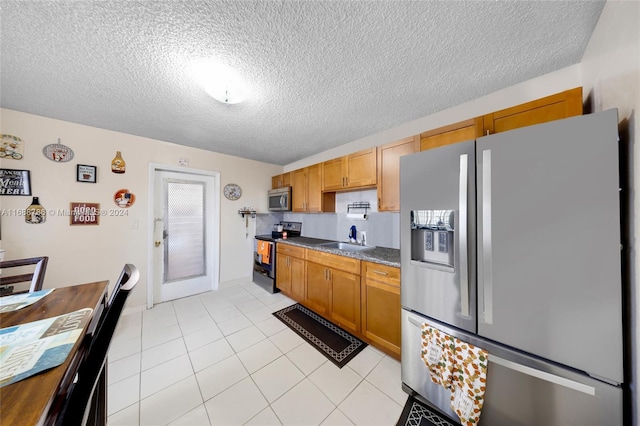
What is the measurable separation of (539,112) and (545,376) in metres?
1.56

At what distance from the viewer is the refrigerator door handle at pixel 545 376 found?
2.95ft

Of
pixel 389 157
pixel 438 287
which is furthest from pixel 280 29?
pixel 438 287

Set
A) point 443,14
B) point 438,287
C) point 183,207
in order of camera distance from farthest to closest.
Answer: point 183,207 < point 438,287 < point 443,14

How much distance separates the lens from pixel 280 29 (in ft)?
3.77

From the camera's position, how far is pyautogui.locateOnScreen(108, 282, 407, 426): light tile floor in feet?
4.30

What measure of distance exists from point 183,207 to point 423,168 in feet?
10.8

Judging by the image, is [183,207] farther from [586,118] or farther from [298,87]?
[586,118]

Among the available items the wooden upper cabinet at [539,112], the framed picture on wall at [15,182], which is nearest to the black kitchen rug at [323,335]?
the wooden upper cabinet at [539,112]

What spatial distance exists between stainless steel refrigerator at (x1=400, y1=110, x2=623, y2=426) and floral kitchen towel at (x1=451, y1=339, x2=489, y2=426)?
0.05 meters

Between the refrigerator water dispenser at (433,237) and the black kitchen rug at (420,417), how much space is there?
38.6 inches

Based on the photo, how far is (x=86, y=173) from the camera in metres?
2.33

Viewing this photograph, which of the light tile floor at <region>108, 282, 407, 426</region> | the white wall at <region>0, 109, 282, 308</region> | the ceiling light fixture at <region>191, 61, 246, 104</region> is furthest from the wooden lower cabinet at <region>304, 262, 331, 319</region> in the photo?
the white wall at <region>0, 109, 282, 308</region>

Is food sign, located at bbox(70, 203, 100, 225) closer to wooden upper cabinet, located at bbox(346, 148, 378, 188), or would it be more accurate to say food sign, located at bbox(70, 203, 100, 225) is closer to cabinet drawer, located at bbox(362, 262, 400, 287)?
wooden upper cabinet, located at bbox(346, 148, 378, 188)

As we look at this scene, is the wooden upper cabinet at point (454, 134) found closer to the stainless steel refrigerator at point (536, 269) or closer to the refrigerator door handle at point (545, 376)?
the stainless steel refrigerator at point (536, 269)
